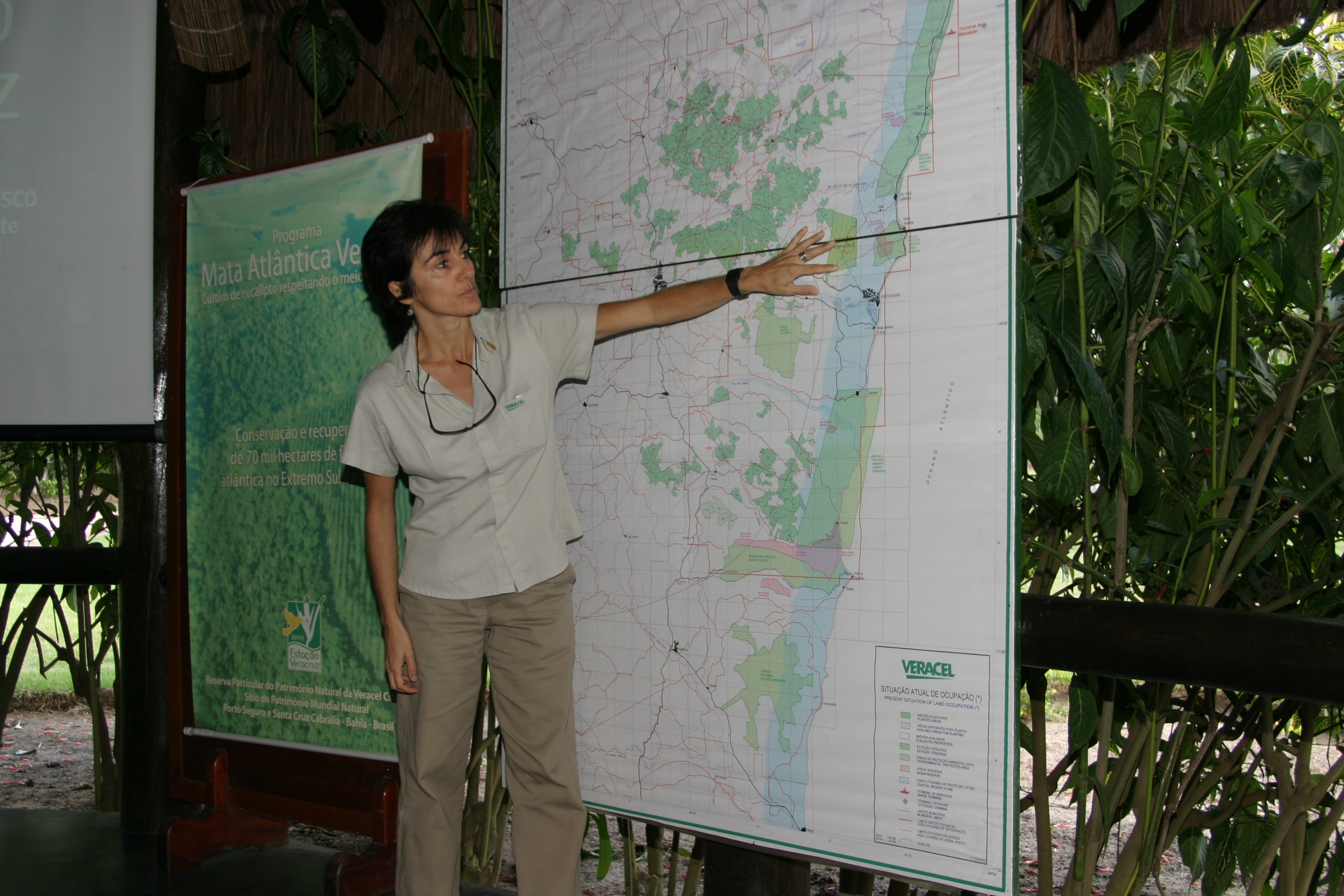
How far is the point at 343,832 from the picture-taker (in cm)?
275

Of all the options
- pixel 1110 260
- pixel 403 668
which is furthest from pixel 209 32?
pixel 1110 260

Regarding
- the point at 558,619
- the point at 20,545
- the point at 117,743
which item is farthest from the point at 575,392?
the point at 20,545

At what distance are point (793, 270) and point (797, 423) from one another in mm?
257

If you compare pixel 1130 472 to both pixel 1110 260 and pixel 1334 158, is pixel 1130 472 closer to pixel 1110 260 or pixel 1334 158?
pixel 1110 260

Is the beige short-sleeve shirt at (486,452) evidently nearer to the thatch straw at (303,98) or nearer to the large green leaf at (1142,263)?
the large green leaf at (1142,263)

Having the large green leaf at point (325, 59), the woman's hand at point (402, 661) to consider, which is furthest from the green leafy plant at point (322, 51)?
the woman's hand at point (402, 661)

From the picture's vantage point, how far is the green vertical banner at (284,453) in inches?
84.1

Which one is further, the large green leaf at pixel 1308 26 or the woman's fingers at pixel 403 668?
the woman's fingers at pixel 403 668

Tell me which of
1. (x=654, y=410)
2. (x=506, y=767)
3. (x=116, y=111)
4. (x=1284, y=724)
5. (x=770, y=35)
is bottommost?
(x=506, y=767)

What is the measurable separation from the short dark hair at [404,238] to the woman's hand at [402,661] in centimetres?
62

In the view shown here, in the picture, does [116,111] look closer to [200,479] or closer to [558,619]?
[200,479]

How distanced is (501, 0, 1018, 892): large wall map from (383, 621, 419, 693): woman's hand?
1.09 ft

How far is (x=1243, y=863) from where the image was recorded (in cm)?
171

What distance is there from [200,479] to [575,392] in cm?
110
